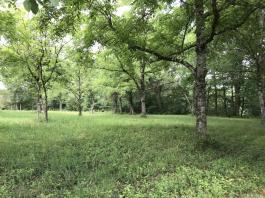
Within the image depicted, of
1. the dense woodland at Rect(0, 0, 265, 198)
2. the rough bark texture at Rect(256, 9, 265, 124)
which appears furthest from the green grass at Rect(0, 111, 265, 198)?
the rough bark texture at Rect(256, 9, 265, 124)

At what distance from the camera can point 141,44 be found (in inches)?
551

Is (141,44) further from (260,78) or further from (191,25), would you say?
(260,78)

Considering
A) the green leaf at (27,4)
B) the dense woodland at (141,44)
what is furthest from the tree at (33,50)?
the green leaf at (27,4)

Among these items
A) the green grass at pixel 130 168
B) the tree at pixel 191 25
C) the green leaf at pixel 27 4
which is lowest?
the green grass at pixel 130 168

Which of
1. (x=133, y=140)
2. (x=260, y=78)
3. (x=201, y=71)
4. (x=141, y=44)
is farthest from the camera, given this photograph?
(x=260, y=78)

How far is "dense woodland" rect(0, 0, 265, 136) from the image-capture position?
40.3ft

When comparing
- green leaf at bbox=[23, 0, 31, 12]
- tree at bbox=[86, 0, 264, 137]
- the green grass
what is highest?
tree at bbox=[86, 0, 264, 137]

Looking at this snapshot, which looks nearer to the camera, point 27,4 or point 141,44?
point 27,4

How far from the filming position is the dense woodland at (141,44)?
12297 millimetres

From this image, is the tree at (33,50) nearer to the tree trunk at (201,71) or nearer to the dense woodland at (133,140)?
the dense woodland at (133,140)

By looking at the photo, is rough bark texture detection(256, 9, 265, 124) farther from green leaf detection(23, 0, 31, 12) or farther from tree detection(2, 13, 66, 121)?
green leaf detection(23, 0, 31, 12)

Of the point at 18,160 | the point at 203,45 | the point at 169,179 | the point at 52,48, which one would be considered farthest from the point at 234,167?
the point at 52,48

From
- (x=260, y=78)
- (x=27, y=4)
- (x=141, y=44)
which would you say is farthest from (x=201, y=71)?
(x=260, y=78)

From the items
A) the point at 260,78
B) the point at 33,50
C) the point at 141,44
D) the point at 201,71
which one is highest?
the point at 33,50
